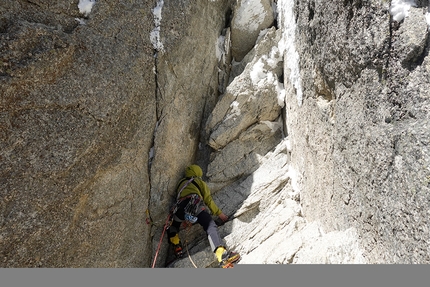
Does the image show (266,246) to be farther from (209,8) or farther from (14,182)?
(209,8)

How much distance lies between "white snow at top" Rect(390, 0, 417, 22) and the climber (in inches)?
190

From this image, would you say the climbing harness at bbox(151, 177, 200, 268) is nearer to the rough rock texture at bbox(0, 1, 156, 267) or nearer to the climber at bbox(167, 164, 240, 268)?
the climber at bbox(167, 164, 240, 268)

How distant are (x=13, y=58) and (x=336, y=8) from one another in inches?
189

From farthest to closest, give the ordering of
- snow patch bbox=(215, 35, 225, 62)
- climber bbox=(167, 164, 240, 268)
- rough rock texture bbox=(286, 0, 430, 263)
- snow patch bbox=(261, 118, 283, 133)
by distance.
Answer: snow patch bbox=(215, 35, 225, 62)
snow patch bbox=(261, 118, 283, 133)
climber bbox=(167, 164, 240, 268)
rough rock texture bbox=(286, 0, 430, 263)

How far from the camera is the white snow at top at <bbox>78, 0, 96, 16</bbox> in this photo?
5652 millimetres

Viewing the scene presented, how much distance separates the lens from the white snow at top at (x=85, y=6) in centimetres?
565

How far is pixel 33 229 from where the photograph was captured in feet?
15.8

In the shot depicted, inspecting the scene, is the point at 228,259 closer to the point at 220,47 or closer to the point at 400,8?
the point at 400,8

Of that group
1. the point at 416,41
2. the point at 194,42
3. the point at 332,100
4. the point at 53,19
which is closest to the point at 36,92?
the point at 53,19

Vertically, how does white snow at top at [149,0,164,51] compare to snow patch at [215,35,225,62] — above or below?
above

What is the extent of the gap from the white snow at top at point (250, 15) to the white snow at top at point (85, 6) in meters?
4.24

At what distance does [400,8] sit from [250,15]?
20.1 feet

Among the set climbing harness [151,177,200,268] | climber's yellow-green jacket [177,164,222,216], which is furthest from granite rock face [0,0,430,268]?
climber's yellow-green jacket [177,164,222,216]

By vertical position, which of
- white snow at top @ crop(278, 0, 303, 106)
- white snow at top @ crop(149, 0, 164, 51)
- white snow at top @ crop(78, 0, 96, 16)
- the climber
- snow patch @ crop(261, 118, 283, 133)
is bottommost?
the climber
